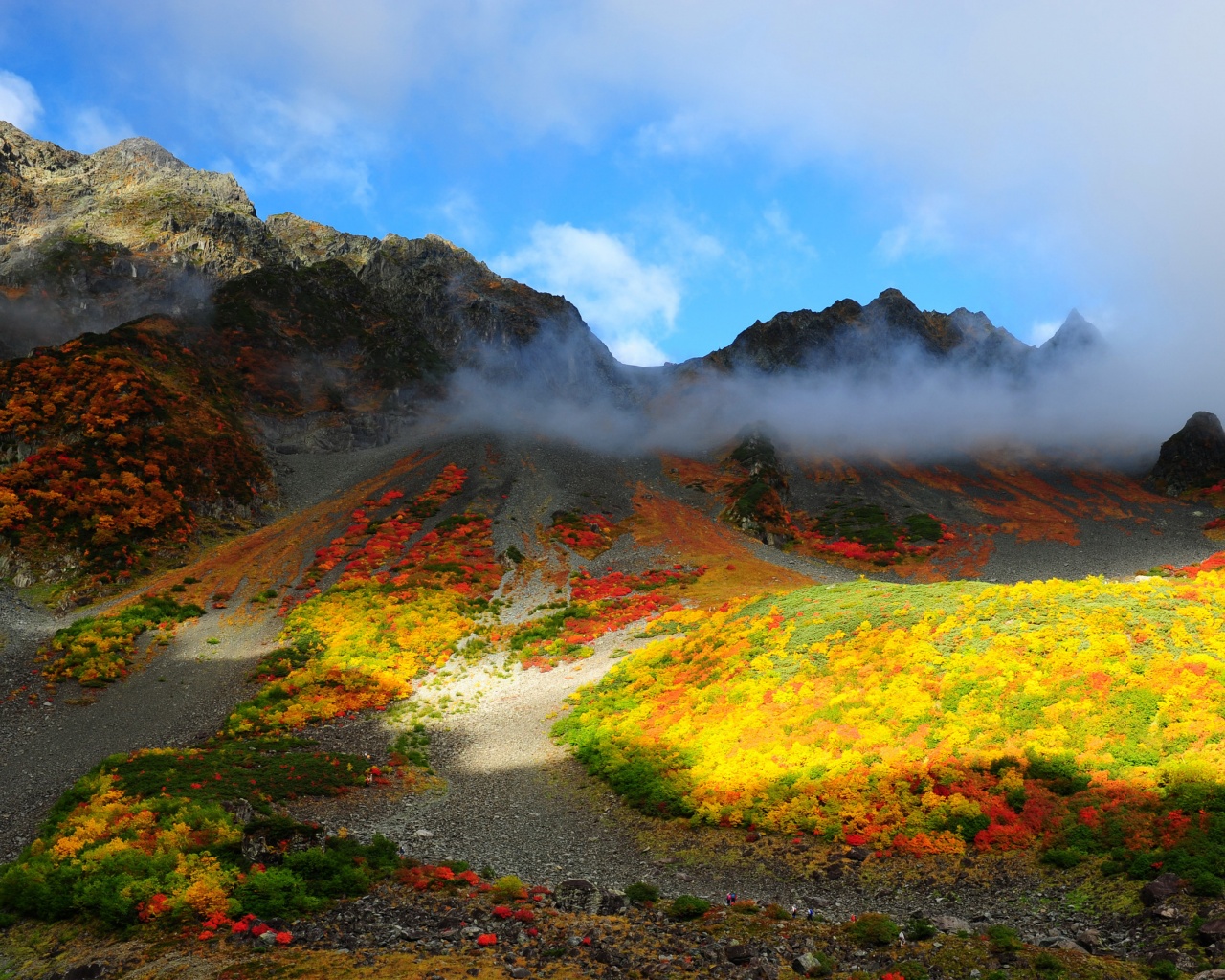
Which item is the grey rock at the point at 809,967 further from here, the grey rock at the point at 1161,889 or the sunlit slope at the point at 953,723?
the grey rock at the point at 1161,889

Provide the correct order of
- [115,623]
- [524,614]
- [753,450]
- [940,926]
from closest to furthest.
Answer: [940,926], [115,623], [524,614], [753,450]

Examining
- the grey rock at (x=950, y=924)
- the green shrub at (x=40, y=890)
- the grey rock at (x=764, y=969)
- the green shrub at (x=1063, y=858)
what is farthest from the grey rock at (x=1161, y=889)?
the green shrub at (x=40, y=890)

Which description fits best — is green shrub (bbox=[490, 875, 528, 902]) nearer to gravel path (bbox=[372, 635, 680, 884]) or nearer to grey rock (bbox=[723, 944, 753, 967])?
gravel path (bbox=[372, 635, 680, 884])

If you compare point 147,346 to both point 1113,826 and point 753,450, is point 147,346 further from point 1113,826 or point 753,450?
point 1113,826

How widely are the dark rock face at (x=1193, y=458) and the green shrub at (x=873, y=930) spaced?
17745 centimetres

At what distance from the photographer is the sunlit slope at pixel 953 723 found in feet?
80.9

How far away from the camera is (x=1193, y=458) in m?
156

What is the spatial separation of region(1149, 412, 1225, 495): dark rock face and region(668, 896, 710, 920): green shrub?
179 meters

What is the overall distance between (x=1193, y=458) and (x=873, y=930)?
18396cm

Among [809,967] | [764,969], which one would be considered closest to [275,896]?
[764,969]

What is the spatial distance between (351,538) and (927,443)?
158146 millimetres

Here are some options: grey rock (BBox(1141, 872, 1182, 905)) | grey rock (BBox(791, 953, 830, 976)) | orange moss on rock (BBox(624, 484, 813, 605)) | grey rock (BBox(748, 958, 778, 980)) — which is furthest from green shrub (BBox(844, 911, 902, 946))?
orange moss on rock (BBox(624, 484, 813, 605))

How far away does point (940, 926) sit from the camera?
19.7 metres

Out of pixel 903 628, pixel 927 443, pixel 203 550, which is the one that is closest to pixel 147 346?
pixel 203 550
